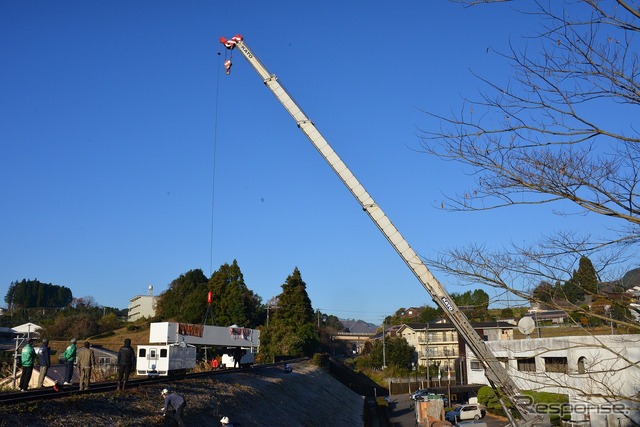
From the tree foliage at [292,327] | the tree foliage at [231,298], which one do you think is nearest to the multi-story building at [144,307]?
the tree foliage at [231,298]

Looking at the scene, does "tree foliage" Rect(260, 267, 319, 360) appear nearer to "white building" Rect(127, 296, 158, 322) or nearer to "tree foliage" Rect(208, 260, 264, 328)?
"tree foliage" Rect(208, 260, 264, 328)

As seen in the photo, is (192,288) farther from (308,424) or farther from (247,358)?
(308,424)

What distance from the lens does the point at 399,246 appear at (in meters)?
25.2

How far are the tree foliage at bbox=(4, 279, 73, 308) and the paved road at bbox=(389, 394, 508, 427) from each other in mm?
142104

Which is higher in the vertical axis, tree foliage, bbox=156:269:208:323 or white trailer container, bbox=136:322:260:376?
tree foliage, bbox=156:269:208:323

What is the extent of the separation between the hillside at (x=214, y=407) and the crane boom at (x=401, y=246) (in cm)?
949

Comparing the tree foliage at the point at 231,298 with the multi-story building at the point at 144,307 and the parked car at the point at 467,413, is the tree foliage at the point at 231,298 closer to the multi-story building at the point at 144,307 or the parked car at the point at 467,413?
the multi-story building at the point at 144,307

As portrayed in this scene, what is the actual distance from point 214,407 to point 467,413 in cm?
2151

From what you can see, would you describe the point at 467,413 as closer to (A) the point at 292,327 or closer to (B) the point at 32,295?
(A) the point at 292,327

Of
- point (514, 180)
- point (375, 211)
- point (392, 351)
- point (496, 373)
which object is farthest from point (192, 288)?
point (514, 180)

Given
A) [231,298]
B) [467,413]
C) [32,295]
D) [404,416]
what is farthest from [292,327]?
[32,295]

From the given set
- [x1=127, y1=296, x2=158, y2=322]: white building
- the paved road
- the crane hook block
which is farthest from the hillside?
[x1=127, y1=296, x2=158, y2=322]: white building

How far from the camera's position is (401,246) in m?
25.2

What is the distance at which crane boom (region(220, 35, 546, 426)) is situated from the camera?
21109mm
